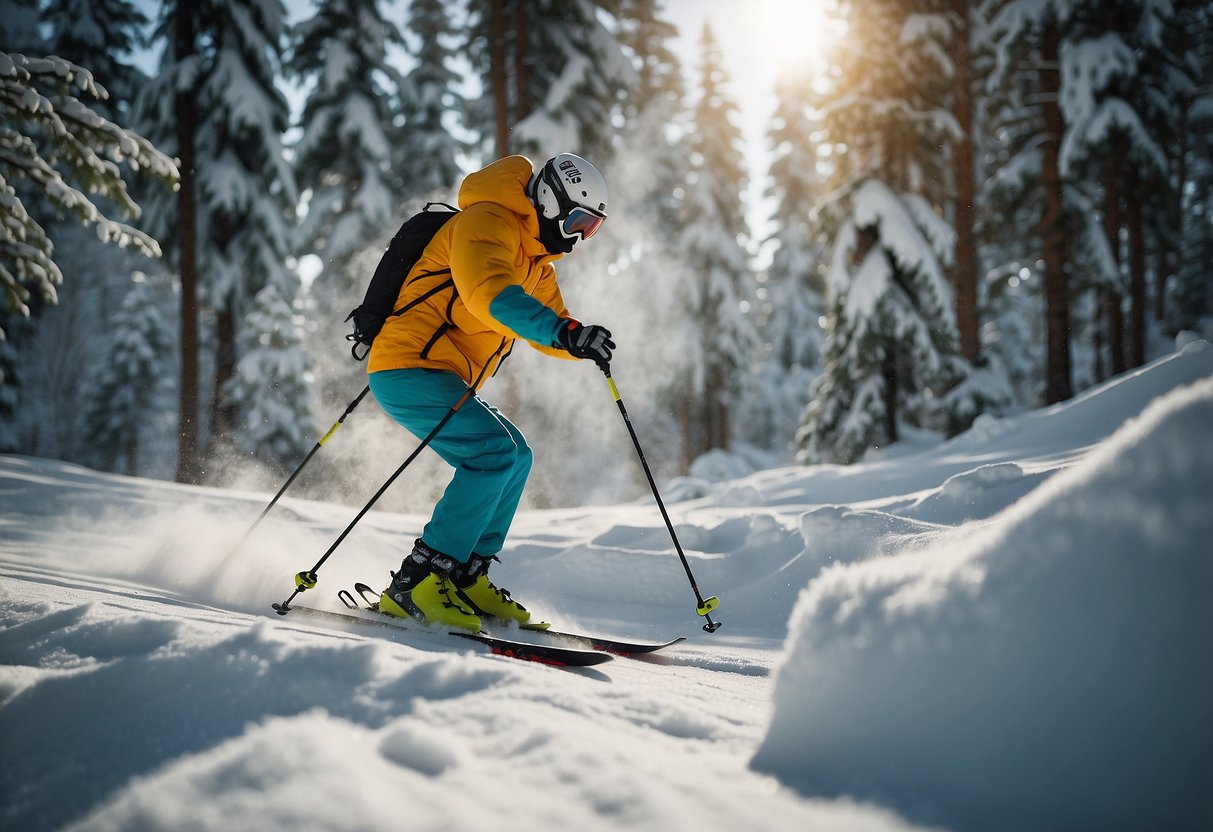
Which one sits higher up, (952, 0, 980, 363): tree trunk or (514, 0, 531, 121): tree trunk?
(514, 0, 531, 121): tree trunk

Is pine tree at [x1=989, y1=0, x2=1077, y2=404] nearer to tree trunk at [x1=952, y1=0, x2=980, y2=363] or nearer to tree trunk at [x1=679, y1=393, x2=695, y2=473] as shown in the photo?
tree trunk at [x1=952, y1=0, x2=980, y2=363]

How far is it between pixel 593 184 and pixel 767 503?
4.10 meters

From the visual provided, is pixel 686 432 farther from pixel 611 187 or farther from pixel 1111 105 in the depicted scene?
pixel 1111 105

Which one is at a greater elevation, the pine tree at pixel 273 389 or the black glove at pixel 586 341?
the pine tree at pixel 273 389

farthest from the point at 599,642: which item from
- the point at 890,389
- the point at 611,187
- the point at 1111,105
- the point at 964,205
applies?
the point at 611,187

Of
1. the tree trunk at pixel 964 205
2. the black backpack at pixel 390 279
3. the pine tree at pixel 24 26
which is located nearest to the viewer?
the black backpack at pixel 390 279

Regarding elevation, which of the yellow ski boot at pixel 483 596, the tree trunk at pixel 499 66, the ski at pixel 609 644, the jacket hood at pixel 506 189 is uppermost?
the tree trunk at pixel 499 66

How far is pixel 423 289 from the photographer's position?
3.44 metres

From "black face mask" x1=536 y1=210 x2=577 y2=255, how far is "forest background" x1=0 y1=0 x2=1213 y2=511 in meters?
3.63

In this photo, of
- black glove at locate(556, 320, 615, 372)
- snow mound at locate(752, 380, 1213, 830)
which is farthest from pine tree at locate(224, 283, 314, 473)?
snow mound at locate(752, 380, 1213, 830)

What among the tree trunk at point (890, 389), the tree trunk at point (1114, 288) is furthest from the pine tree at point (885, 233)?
the tree trunk at point (1114, 288)

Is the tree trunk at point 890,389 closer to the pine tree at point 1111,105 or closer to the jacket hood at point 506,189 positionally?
the pine tree at point 1111,105

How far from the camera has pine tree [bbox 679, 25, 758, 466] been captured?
2286 cm

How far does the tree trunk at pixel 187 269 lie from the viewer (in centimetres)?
1314
